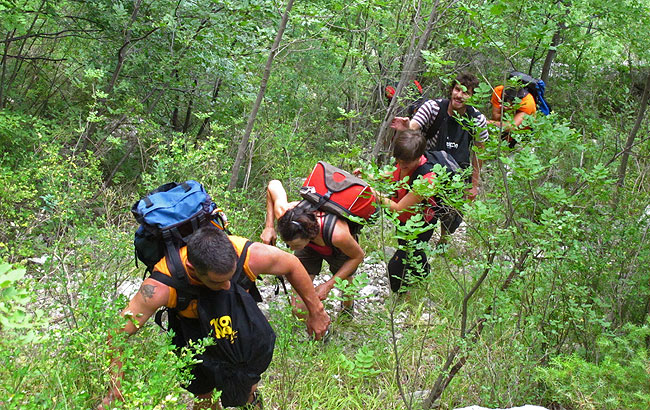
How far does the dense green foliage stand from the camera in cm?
279

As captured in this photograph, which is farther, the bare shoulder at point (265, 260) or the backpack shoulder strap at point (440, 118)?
the backpack shoulder strap at point (440, 118)

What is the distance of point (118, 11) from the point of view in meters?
5.32

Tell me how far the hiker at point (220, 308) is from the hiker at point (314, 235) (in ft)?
1.37

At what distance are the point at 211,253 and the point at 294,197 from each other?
3486 millimetres

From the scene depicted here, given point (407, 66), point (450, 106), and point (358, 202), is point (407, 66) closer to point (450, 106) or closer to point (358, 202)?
point (450, 106)

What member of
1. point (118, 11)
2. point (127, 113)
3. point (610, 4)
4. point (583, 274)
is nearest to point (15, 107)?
point (127, 113)

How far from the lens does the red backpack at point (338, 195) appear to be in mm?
3717

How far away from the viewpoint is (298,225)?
3533 millimetres

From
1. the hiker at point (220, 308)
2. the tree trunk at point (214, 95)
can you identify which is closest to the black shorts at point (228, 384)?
the hiker at point (220, 308)

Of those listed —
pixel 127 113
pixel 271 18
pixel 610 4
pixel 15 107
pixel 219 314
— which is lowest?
pixel 15 107

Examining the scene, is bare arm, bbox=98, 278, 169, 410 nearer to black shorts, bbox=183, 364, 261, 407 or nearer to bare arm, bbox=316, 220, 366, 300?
black shorts, bbox=183, 364, 261, 407

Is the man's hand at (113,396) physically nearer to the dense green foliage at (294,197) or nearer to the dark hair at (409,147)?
the dense green foliage at (294,197)

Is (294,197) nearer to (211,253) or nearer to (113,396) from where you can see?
(211,253)

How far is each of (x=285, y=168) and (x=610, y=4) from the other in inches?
170
